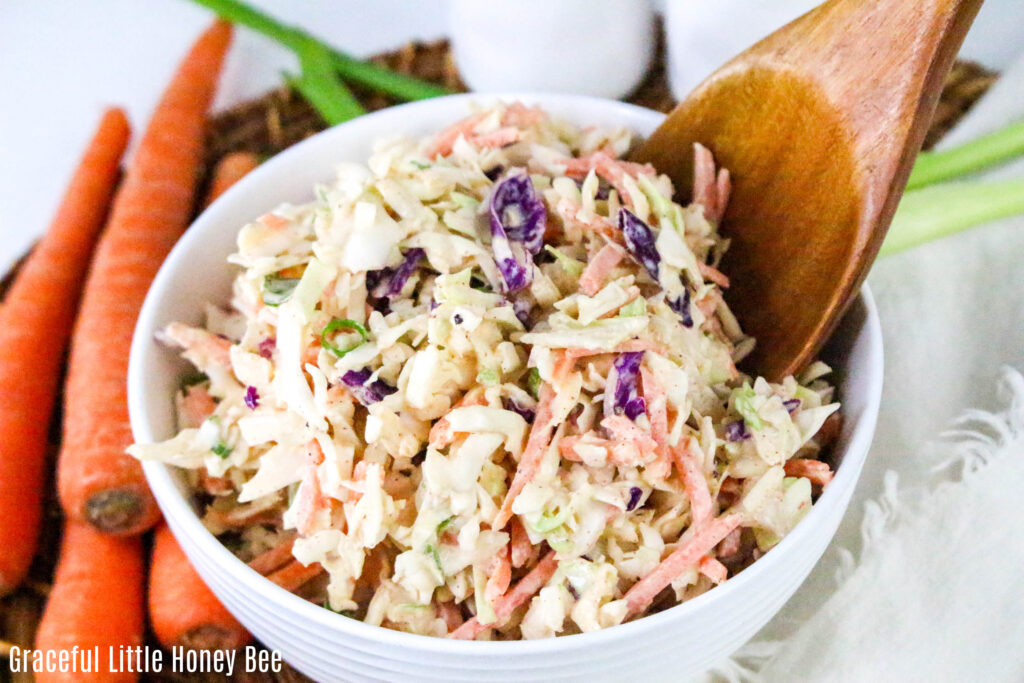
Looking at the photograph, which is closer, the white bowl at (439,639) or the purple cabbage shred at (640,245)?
the white bowl at (439,639)

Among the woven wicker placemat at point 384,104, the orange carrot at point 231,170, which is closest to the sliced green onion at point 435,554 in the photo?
the orange carrot at point 231,170

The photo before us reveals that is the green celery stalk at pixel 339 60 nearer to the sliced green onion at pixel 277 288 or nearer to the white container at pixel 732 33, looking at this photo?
the white container at pixel 732 33

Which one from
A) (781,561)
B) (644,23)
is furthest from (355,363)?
(644,23)

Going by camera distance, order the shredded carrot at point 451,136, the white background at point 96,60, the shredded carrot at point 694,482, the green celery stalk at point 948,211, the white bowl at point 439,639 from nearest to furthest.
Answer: the white bowl at point 439,639
the shredded carrot at point 694,482
the shredded carrot at point 451,136
the green celery stalk at point 948,211
the white background at point 96,60

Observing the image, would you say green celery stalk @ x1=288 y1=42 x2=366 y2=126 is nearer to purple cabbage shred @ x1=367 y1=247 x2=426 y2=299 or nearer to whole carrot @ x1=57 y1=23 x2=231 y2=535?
whole carrot @ x1=57 y1=23 x2=231 y2=535

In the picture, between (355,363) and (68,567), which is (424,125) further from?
(68,567)

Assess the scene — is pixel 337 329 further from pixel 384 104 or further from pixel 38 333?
pixel 384 104

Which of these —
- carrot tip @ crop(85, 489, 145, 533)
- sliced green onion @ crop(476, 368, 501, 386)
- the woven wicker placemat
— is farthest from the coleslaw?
the woven wicker placemat
